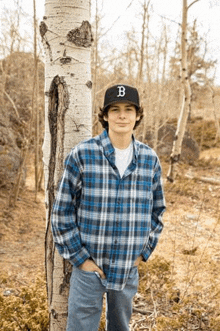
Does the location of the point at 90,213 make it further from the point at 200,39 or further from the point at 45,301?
the point at 200,39

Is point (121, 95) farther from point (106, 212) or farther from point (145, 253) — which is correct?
point (145, 253)

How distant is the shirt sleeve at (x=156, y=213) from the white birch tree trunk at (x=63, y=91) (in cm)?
50

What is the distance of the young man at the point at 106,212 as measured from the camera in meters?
1.78

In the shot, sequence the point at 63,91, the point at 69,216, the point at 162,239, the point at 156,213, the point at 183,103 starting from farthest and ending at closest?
the point at 183,103 → the point at 162,239 → the point at 156,213 → the point at 63,91 → the point at 69,216

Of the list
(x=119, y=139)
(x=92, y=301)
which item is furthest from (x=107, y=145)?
(x=92, y=301)

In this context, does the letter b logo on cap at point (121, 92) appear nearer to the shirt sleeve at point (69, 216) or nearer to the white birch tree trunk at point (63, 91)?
the white birch tree trunk at point (63, 91)

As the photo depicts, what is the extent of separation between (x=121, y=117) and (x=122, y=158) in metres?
0.23

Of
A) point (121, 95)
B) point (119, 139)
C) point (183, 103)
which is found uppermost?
point (183, 103)

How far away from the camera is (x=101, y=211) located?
1.80m

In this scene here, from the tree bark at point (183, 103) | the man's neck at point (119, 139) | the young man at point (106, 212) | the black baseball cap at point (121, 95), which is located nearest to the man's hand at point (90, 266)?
the young man at point (106, 212)

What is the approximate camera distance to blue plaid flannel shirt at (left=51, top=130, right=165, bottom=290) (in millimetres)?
1775

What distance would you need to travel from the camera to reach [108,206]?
180cm

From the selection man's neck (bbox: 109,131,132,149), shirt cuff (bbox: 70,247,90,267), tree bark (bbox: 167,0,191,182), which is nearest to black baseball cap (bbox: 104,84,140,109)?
man's neck (bbox: 109,131,132,149)

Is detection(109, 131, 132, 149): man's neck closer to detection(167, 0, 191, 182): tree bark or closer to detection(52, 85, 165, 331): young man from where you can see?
detection(52, 85, 165, 331): young man
